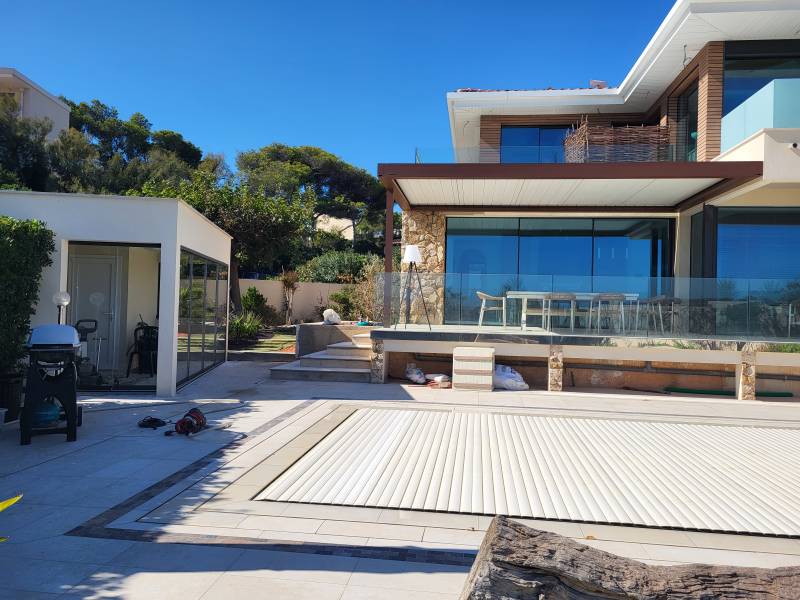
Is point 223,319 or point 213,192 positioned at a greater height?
point 213,192

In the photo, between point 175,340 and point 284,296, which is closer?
point 175,340

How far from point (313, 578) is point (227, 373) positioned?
936cm

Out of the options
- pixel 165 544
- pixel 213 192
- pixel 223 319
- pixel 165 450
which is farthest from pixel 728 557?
pixel 213 192

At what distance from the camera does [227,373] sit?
12047 millimetres

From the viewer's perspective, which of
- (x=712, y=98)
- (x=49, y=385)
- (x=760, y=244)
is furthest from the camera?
(x=760, y=244)

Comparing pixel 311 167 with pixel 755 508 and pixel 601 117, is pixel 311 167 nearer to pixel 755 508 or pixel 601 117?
pixel 601 117

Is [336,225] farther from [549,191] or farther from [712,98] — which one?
[712,98]

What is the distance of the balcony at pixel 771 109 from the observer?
444 inches

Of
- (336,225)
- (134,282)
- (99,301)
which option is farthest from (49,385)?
(336,225)

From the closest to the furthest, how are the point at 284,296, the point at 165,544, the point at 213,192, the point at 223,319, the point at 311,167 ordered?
the point at 165,544 → the point at 223,319 → the point at 213,192 → the point at 284,296 → the point at 311,167

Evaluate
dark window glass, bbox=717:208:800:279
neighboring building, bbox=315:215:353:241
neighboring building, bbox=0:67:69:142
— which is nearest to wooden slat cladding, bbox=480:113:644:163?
dark window glass, bbox=717:208:800:279

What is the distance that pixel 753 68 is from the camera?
42.3 feet

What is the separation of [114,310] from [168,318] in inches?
85.5

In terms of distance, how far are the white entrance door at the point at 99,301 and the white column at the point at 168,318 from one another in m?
1.53
